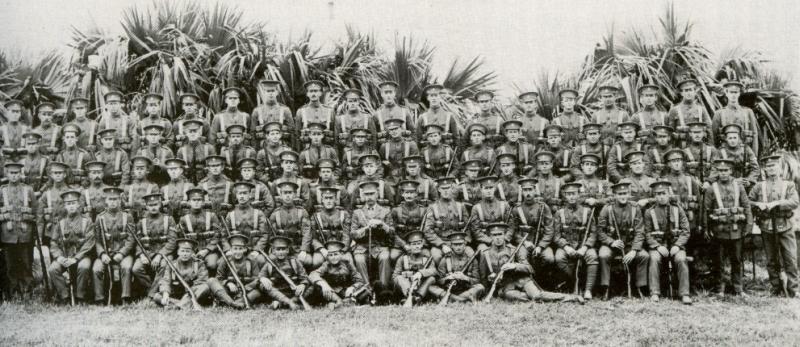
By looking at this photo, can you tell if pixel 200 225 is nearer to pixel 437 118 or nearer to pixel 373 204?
pixel 373 204

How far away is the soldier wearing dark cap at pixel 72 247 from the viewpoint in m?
8.51

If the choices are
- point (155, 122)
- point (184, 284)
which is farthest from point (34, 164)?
point (184, 284)

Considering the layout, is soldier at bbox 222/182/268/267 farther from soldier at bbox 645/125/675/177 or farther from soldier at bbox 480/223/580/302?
soldier at bbox 645/125/675/177

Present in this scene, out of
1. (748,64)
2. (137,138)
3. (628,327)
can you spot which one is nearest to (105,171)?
(137,138)

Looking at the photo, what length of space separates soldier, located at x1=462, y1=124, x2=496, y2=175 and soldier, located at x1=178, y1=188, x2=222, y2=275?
133 inches

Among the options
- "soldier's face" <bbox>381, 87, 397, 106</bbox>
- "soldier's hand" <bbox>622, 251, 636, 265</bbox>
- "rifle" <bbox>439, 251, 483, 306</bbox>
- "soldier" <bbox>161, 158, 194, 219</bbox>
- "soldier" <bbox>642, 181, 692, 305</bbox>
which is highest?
"soldier's face" <bbox>381, 87, 397, 106</bbox>

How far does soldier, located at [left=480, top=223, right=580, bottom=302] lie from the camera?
8.31m

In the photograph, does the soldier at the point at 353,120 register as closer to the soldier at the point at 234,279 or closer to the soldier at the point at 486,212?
the soldier at the point at 486,212

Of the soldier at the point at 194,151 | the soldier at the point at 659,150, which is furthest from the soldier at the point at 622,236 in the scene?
the soldier at the point at 194,151

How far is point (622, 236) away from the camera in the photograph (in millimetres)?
8836

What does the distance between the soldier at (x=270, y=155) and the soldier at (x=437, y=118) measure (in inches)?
76.0

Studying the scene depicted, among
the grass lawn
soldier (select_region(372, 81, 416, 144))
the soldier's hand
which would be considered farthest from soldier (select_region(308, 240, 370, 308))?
the soldier's hand

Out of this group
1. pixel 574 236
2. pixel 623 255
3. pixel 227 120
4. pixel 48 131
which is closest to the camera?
pixel 623 255

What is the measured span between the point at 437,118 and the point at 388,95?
2.49 feet
